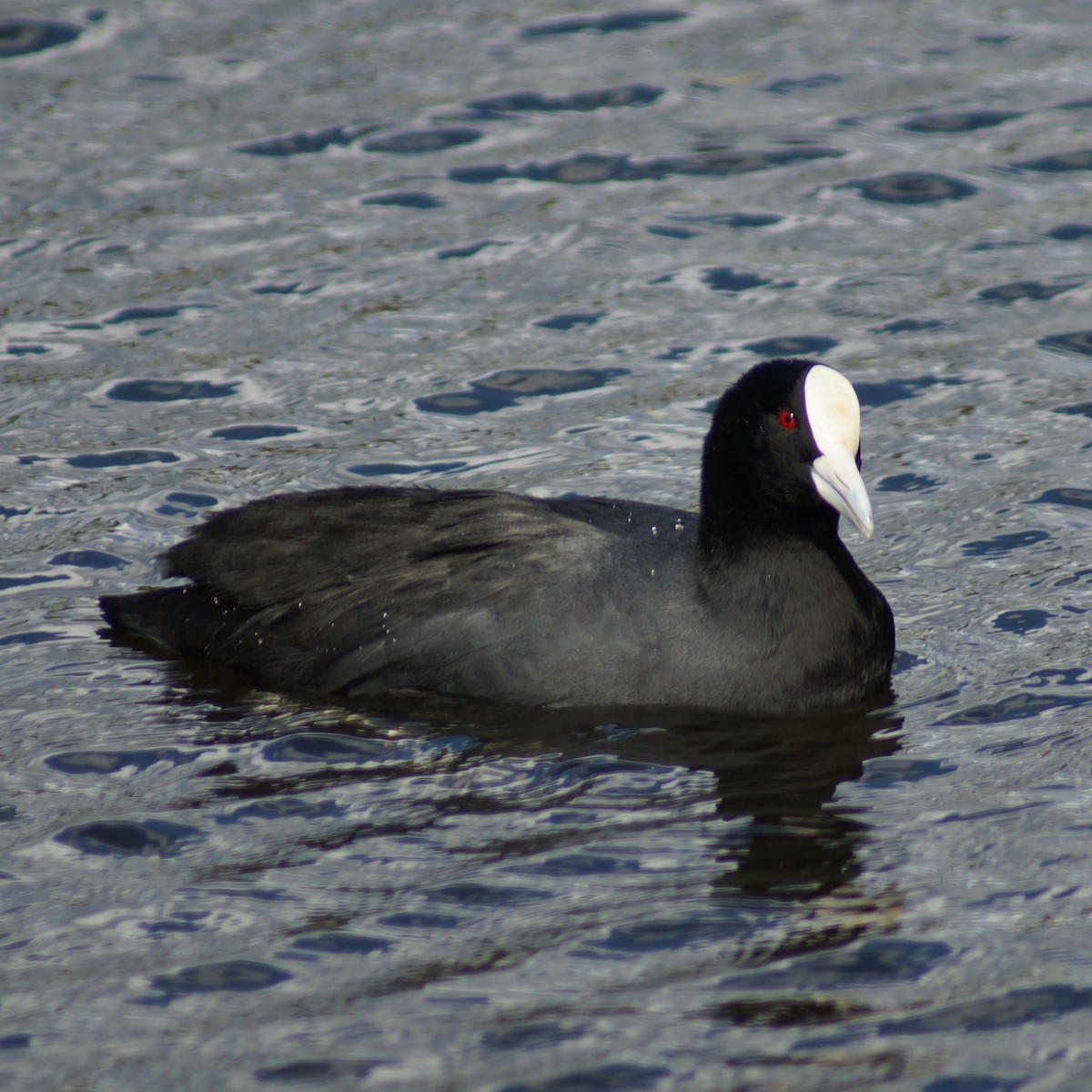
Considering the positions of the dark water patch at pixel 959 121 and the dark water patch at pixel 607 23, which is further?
the dark water patch at pixel 607 23

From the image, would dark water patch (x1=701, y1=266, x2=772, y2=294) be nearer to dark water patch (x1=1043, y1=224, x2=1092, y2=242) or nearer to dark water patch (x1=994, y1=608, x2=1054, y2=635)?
dark water patch (x1=1043, y1=224, x2=1092, y2=242)

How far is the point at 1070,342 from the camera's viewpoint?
7266mm

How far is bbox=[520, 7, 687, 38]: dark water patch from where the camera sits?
33.4 feet

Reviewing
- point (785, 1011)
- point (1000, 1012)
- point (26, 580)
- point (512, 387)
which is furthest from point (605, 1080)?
point (512, 387)

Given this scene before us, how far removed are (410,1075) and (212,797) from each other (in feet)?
4.21

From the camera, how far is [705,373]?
7.19 m

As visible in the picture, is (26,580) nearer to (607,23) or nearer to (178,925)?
(178,925)

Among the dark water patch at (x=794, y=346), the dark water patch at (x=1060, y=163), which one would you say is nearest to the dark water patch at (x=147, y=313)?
the dark water patch at (x=794, y=346)

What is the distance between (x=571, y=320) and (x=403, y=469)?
1269 mm

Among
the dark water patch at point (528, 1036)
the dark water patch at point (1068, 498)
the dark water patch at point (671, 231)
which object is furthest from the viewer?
the dark water patch at point (671, 231)

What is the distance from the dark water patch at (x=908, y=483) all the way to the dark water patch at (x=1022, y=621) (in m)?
0.88

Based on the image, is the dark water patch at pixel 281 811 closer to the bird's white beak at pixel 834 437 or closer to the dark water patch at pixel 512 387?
the bird's white beak at pixel 834 437

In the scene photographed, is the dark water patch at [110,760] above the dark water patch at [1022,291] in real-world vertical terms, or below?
below

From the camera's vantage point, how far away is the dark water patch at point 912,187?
27.7 feet
